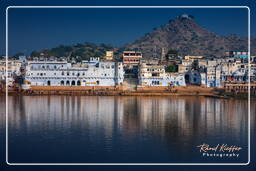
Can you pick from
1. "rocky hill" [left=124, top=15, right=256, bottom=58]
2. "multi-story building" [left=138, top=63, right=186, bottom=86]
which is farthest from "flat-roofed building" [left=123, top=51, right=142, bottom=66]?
"rocky hill" [left=124, top=15, right=256, bottom=58]

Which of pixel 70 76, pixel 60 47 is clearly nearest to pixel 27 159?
pixel 70 76

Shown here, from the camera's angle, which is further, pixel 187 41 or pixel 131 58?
pixel 187 41

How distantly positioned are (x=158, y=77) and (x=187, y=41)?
45.2 m

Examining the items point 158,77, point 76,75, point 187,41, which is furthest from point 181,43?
point 76,75

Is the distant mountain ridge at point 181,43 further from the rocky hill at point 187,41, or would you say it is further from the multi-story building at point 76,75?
the multi-story building at point 76,75

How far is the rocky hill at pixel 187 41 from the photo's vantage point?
222 ft

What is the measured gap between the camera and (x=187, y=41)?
76.2 meters

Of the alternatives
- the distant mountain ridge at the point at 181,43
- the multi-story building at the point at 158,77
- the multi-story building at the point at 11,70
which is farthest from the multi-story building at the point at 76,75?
the distant mountain ridge at the point at 181,43

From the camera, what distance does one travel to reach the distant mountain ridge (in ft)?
211

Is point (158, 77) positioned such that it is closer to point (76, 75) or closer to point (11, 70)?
point (76, 75)

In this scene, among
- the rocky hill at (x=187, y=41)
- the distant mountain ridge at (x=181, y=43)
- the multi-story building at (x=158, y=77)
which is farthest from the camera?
the rocky hill at (x=187, y=41)

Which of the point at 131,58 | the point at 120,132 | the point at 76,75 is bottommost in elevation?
the point at 120,132

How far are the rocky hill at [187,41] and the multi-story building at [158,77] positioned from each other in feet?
96.0

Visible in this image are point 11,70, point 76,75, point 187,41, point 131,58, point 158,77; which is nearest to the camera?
point 76,75
